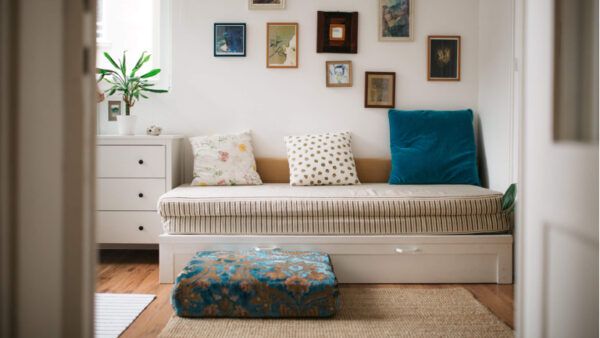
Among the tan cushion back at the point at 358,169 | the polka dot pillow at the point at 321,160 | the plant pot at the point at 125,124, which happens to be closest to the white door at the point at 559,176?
the polka dot pillow at the point at 321,160

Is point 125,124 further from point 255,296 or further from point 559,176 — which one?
point 559,176

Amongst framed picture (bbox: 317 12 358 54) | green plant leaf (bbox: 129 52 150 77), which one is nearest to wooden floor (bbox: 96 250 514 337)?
green plant leaf (bbox: 129 52 150 77)

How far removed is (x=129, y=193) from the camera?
10.2ft

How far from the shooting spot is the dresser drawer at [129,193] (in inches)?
123

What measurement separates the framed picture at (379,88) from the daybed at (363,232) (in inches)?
40.2

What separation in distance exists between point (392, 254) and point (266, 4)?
6.43 ft

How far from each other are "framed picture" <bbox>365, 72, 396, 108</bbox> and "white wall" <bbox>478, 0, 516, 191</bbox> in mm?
636

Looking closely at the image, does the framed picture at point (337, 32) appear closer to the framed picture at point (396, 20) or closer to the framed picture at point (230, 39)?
the framed picture at point (396, 20)

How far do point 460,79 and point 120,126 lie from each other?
7.91 feet

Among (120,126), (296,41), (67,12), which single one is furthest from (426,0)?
(67,12)

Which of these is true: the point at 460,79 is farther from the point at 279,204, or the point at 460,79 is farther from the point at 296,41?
the point at 279,204

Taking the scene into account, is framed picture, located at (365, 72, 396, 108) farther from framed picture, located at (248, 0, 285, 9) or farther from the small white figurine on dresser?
the small white figurine on dresser

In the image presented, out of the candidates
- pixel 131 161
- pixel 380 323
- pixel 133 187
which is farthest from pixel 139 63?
pixel 380 323

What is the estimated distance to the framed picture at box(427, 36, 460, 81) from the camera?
3.55m
